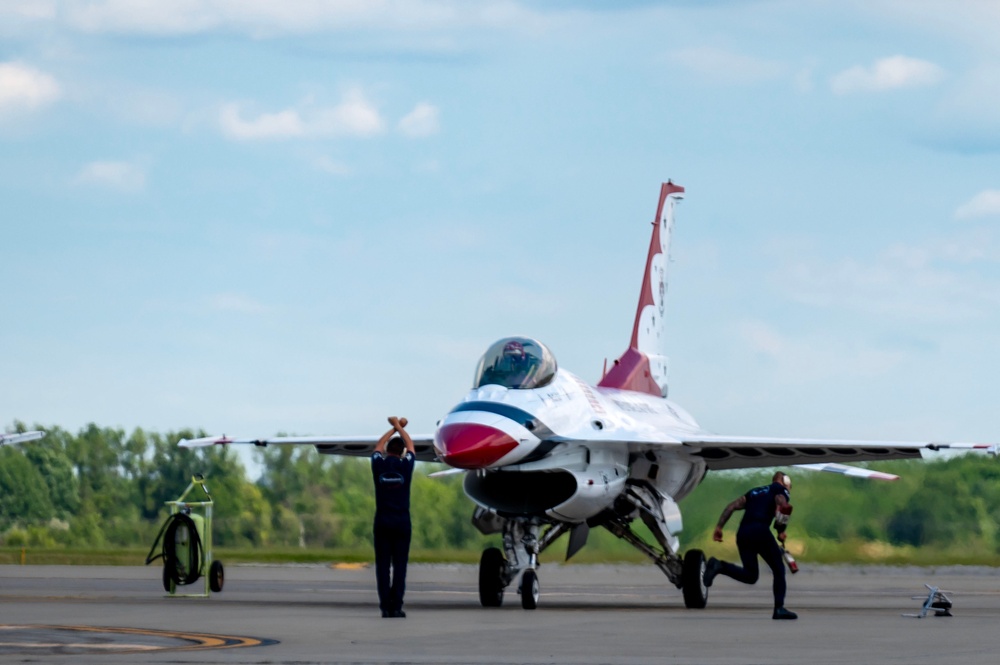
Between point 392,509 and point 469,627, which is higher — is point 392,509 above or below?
above

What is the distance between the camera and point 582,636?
1359cm

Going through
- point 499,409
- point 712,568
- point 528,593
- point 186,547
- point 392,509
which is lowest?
point 528,593

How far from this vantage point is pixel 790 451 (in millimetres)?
22734

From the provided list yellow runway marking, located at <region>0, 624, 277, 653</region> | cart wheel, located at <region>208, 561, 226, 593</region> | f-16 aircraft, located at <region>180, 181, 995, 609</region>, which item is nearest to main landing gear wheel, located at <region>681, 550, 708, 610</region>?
f-16 aircraft, located at <region>180, 181, 995, 609</region>

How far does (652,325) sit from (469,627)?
1356cm

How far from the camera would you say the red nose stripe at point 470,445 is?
18.2m

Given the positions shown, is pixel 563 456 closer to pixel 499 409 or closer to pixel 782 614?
pixel 499 409

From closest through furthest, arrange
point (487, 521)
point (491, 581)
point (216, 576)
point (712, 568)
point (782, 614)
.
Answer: point (782, 614), point (712, 568), point (491, 581), point (487, 521), point (216, 576)

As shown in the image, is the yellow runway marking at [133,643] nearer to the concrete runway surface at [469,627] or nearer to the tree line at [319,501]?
the concrete runway surface at [469,627]

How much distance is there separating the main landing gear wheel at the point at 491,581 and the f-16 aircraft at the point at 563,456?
0.01 m

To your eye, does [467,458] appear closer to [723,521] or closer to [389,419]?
[389,419]

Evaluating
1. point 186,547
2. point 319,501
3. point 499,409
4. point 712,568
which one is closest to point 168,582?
point 186,547

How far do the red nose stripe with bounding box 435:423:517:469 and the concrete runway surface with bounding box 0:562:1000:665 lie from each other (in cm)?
165

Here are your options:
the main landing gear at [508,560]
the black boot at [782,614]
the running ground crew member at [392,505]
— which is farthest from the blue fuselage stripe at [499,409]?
the black boot at [782,614]
